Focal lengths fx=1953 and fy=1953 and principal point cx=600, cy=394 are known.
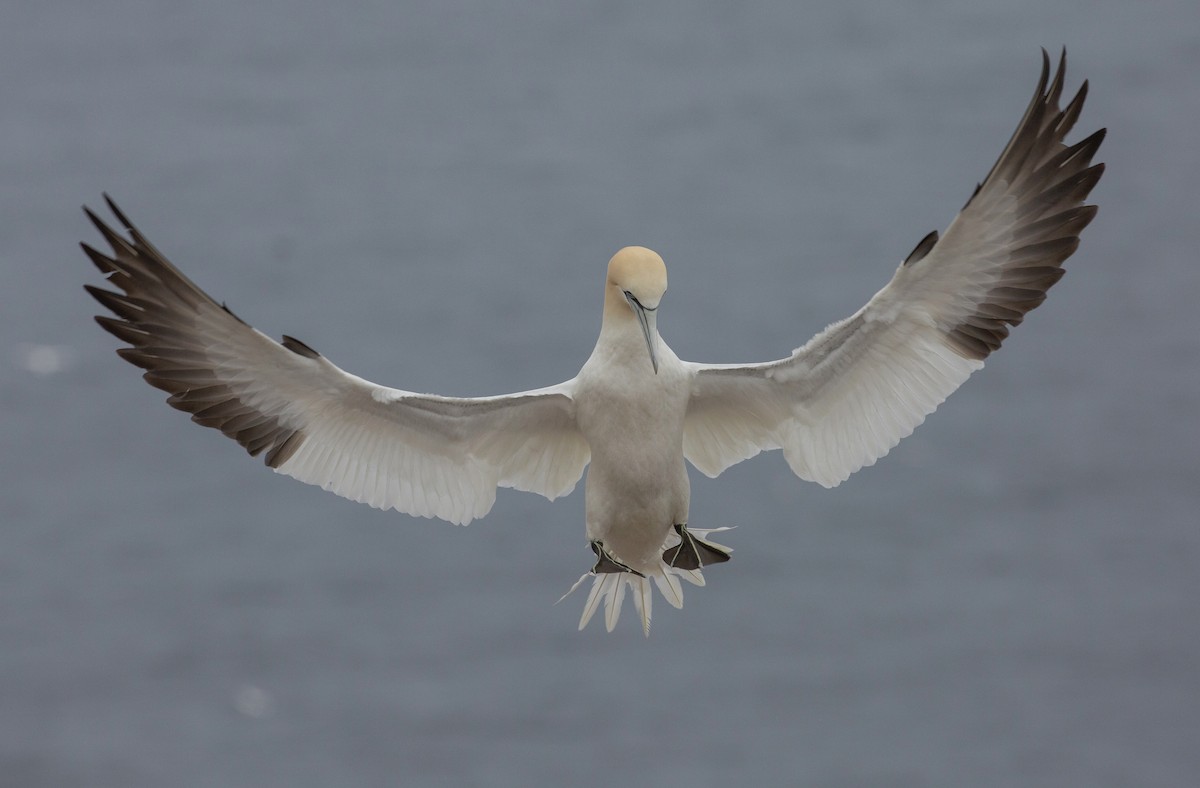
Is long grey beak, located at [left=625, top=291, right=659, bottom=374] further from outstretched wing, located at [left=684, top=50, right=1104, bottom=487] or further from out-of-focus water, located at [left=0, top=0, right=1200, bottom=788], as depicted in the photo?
out-of-focus water, located at [left=0, top=0, right=1200, bottom=788]

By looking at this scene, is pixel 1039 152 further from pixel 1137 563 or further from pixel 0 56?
pixel 0 56

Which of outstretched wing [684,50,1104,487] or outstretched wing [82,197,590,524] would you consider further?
outstretched wing [82,197,590,524]

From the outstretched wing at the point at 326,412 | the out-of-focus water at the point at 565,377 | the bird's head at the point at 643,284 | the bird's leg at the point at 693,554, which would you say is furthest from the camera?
the out-of-focus water at the point at 565,377

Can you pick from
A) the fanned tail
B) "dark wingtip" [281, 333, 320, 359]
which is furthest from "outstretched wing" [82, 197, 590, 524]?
the fanned tail

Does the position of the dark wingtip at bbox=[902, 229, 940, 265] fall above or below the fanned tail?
above

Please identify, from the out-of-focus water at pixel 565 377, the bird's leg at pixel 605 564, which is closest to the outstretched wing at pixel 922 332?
the bird's leg at pixel 605 564

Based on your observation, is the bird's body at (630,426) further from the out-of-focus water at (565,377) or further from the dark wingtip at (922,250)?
Answer: the out-of-focus water at (565,377)

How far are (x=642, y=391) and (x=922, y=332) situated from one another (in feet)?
3.80

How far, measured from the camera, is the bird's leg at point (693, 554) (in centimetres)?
793

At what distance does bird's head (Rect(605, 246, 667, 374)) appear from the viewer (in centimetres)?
721

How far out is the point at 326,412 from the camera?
7.95 metres

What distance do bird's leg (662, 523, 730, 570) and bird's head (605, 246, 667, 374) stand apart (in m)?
0.95

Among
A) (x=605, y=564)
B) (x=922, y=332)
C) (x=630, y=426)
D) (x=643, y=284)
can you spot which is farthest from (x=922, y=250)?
(x=605, y=564)

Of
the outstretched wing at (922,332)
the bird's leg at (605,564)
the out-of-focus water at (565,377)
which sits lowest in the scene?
the bird's leg at (605,564)
